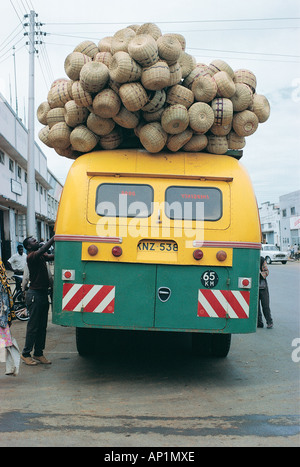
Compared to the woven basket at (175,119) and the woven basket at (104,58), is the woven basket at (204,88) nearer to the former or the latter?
the woven basket at (175,119)

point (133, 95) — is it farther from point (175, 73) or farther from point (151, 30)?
point (151, 30)

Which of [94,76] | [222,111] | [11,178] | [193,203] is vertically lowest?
[193,203]

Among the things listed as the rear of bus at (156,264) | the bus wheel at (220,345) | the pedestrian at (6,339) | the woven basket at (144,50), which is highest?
the woven basket at (144,50)

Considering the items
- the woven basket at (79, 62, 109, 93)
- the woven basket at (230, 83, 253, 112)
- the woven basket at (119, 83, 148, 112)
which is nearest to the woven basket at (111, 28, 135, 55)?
the woven basket at (79, 62, 109, 93)

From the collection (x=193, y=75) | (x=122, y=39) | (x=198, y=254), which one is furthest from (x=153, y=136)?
(x=198, y=254)

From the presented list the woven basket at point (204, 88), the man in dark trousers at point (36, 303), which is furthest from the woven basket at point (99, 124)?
the man in dark trousers at point (36, 303)

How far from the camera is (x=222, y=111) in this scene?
256 inches

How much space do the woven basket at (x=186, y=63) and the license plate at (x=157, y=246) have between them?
7.41ft

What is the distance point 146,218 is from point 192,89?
1834 millimetres

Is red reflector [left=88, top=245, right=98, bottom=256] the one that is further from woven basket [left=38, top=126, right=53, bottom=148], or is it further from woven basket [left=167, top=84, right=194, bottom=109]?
Answer: woven basket [left=167, top=84, right=194, bottom=109]

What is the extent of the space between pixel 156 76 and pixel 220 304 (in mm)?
2849

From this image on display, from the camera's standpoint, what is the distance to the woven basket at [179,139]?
6.38 meters

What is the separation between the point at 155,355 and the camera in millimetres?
7789
